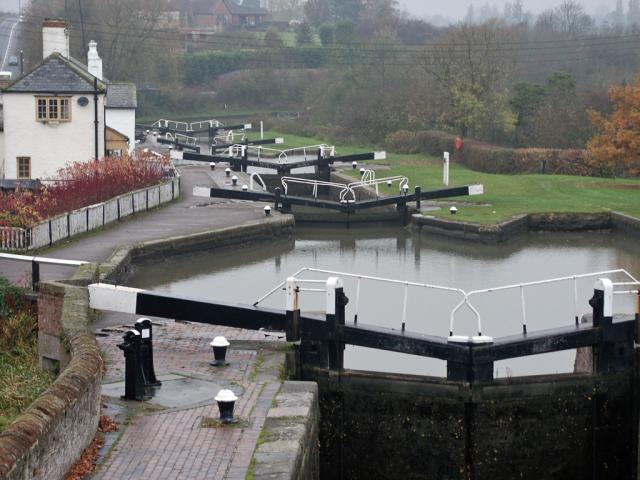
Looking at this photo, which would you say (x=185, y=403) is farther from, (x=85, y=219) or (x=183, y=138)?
(x=183, y=138)

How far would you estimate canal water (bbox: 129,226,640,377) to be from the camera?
812 inches

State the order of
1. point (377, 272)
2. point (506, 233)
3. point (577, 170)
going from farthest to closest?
point (577, 170)
point (506, 233)
point (377, 272)

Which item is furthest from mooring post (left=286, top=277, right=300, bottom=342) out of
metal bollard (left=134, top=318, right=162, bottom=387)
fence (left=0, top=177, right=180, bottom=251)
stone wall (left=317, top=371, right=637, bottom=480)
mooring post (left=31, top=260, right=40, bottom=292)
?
fence (left=0, top=177, right=180, bottom=251)

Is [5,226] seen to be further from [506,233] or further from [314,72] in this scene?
[314,72]

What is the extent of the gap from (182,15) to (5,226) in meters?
120

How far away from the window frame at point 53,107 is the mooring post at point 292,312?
21.8m

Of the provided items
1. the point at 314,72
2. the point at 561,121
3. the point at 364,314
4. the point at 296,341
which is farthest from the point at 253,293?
the point at 314,72

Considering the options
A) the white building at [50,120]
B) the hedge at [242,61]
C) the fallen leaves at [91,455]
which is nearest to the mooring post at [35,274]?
the fallen leaves at [91,455]

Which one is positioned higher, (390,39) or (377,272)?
(390,39)

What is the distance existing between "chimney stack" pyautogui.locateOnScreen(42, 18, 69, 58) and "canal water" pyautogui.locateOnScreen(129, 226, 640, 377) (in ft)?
→ 39.6

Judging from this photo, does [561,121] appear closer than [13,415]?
No

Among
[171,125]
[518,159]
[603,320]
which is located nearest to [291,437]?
[603,320]

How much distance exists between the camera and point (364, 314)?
71.3 ft

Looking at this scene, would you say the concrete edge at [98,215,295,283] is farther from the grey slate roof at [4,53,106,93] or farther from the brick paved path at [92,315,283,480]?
the grey slate roof at [4,53,106,93]
